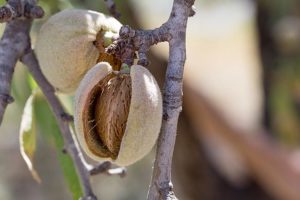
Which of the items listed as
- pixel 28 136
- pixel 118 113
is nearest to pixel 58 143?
pixel 28 136

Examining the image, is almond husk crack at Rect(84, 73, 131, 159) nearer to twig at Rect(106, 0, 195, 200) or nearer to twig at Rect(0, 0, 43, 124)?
twig at Rect(106, 0, 195, 200)

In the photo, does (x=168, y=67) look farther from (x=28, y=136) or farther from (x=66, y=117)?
(x=28, y=136)

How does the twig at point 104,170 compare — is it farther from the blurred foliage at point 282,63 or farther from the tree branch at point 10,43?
the blurred foliage at point 282,63

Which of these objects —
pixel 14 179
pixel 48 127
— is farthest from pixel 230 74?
pixel 48 127

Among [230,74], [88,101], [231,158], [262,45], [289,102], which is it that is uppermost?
[88,101]

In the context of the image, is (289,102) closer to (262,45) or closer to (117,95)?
(262,45)

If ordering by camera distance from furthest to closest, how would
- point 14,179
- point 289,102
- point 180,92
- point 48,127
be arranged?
1. point 14,179
2. point 289,102
3. point 48,127
4. point 180,92
